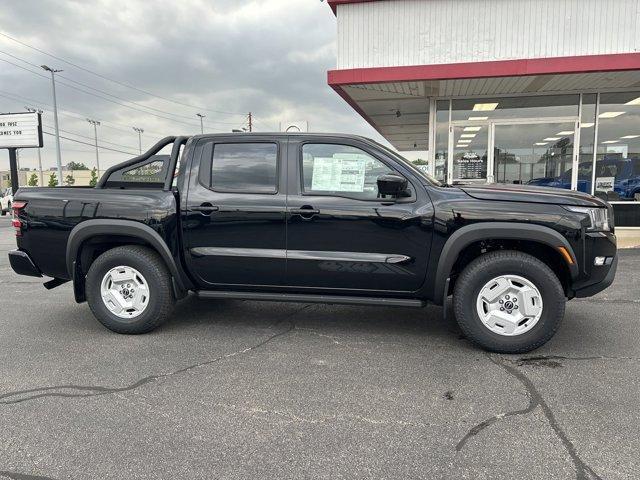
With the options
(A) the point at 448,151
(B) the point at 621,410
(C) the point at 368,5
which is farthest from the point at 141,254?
(A) the point at 448,151

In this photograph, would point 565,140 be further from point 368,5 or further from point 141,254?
point 141,254

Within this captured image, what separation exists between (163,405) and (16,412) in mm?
920

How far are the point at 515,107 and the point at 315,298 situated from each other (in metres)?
8.53

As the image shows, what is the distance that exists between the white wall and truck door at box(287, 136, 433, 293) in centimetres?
608

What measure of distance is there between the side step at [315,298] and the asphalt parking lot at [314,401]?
393mm

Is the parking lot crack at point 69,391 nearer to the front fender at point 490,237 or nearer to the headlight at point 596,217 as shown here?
the front fender at point 490,237

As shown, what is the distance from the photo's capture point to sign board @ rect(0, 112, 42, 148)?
2525 cm

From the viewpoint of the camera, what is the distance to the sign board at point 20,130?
25250 millimetres

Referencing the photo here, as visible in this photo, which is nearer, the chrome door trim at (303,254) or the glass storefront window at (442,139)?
the chrome door trim at (303,254)

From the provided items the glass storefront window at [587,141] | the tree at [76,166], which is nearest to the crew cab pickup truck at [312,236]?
the glass storefront window at [587,141]

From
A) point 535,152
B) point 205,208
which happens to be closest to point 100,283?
point 205,208

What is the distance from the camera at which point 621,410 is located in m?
3.06

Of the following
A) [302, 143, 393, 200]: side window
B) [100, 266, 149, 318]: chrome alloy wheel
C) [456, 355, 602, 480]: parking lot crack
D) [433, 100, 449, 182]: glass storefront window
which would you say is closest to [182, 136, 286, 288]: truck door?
[302, 143, 393, 200]: side window

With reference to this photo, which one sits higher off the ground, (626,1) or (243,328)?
(626,1)
